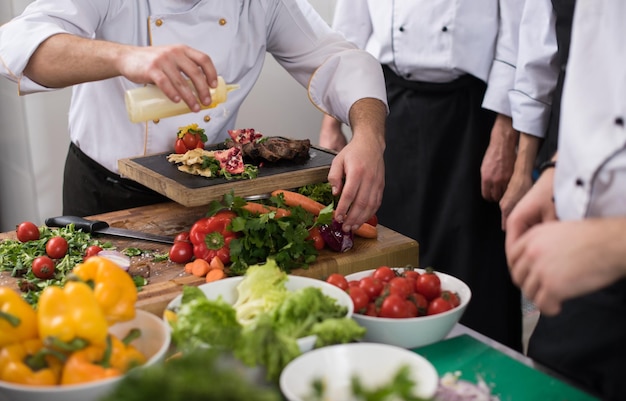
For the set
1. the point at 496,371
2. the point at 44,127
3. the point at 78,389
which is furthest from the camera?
the point at 44,127

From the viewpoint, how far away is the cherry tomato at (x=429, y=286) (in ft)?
4.57

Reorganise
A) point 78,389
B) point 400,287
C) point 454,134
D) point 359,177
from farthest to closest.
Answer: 1. point 454,134
2. point 359,177
3. point 400,287
4. point 78,389

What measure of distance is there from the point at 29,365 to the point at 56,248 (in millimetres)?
667

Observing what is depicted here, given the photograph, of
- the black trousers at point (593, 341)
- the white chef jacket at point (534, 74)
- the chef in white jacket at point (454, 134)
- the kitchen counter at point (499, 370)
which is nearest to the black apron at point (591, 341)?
the black trousers at point (593, 341)

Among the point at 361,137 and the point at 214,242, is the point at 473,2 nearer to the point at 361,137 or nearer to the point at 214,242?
the point at 361,137

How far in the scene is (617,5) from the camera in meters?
1.27

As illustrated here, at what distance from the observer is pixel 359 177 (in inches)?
71.8

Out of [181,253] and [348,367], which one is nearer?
[348,367]

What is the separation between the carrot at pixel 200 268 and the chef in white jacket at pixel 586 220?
2.15 ft

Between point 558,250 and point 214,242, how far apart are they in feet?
2.73

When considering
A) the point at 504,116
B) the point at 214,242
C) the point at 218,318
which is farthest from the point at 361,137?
the point at 218,318

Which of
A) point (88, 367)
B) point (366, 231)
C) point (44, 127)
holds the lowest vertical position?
point (44, 127)

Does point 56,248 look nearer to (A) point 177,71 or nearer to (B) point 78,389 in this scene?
(A) point 177,71

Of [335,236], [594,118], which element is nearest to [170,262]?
[335,236]
